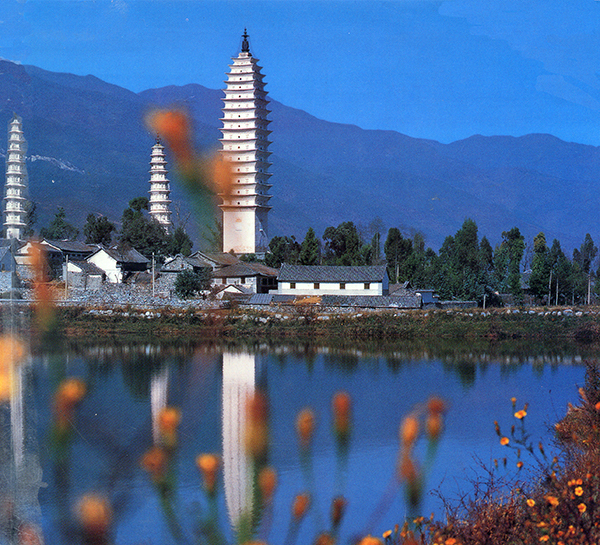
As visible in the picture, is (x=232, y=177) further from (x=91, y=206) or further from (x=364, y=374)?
(x=91, y=206)

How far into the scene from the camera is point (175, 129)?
2.11 meters

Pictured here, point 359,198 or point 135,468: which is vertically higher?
point 359,198

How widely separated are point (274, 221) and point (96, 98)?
190 feet

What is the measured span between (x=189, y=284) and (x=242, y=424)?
48.0ft

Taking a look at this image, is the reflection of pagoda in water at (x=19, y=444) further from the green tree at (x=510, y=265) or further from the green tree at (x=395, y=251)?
the green tree at (x=395, y=251)

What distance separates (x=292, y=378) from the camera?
1367cm

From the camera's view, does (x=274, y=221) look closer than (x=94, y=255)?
No

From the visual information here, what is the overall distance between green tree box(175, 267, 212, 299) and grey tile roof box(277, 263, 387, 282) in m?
2.59

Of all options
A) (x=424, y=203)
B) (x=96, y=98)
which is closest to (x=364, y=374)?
(x=96, y=98)

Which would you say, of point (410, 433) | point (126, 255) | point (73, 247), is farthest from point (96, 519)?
point (126, 255)

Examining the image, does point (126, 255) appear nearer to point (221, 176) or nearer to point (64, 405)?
point (64, 405)

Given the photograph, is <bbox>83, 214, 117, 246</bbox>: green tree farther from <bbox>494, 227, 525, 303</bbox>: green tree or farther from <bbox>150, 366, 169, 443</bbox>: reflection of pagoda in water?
<bbox>150, 366, 169, 443</bbox>: reflection of pagoda in water

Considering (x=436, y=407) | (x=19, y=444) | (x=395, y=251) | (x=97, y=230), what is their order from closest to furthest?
(x=19, y=444), (x=436, y=407), (x=97, y=230), (x=395, y=251)

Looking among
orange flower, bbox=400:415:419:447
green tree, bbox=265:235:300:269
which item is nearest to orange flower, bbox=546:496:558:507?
orange flower, bbox=400:415:419:447
